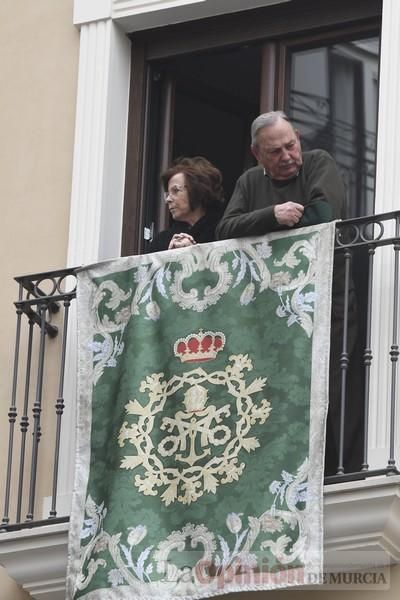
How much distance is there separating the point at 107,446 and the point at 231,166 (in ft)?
6.71

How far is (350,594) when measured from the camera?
1077cm

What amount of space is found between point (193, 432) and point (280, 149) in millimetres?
1315

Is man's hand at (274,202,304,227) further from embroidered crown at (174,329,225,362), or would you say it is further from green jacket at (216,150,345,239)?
embroidered crown at (174,329,225,362)

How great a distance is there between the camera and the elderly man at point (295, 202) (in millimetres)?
11102

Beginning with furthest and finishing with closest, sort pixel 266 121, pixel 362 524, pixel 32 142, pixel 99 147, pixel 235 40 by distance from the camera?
pixel 32 142 → pixel 235 40 → pixel 99 147 → pixel 266 121 → pixel 362 524

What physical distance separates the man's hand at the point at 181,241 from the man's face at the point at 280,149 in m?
0.51

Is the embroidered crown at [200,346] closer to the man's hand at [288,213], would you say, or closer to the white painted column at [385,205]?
the man's hand at [288,213]

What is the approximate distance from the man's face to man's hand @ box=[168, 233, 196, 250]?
0.51 metres

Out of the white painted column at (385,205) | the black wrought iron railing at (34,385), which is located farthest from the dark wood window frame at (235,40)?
the black wrought iron railing at (34,385)

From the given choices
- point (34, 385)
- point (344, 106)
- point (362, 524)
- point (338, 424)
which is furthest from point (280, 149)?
point (362, 524)

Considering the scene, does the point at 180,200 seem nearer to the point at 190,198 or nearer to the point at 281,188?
the point at 190,198

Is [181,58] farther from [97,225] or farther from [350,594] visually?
[350,594]

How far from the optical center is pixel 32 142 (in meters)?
12.5

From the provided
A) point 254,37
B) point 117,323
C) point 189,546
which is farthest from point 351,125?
point 189,546
